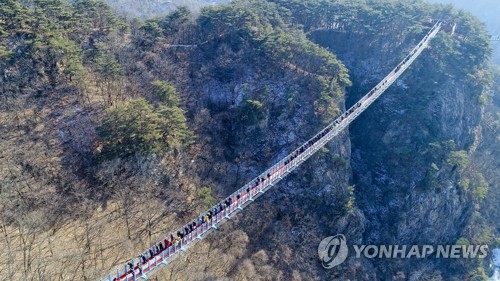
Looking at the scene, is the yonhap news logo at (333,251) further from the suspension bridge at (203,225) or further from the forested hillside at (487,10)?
the forested hillside at (487,10)

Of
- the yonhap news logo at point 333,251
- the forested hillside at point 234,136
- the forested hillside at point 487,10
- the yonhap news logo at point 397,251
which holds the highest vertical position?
the forested hillside at point 234,136

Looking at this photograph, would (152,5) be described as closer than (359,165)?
No

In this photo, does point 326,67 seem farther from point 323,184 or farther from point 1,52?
point 1,52

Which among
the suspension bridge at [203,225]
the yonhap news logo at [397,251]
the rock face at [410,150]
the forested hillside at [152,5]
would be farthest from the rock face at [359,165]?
the forested hillside at [152,5]

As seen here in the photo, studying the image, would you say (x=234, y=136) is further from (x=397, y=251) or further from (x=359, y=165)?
(x=397, y=251)

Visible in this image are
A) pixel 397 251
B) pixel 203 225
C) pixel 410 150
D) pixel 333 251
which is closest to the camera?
pixel 203 225

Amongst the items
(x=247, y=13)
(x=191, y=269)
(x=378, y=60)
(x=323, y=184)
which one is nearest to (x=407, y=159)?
(x=323, y=184)

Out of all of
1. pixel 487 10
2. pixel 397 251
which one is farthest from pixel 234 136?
pixel 487 10
